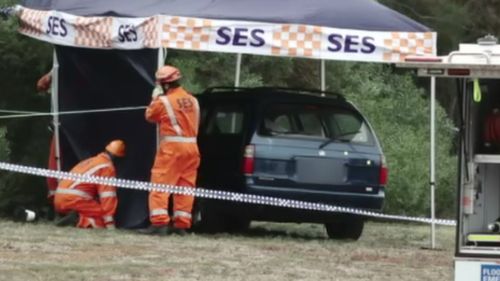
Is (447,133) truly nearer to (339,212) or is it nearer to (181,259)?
(339,212)

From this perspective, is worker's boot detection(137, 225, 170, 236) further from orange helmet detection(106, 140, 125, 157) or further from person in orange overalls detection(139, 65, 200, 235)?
orange helmet detection(106, 140, 125, 157)

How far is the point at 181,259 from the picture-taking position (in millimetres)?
12883

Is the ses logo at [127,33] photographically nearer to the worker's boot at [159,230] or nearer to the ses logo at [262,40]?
the ses logo at [262,40]

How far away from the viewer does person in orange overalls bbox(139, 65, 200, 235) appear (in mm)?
14836

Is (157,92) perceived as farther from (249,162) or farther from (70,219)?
(70,219)

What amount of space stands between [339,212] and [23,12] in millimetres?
4646

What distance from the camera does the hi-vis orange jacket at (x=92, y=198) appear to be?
15734mm

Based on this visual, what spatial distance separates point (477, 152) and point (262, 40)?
4.82m

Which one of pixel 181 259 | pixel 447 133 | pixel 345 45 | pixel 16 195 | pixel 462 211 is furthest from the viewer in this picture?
pixel 447 133

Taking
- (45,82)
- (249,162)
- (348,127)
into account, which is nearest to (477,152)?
(249,162)

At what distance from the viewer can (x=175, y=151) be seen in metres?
14.9

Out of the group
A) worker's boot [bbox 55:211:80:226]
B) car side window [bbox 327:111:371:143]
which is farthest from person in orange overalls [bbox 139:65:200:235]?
car side window [bbox 327:111:371:143]

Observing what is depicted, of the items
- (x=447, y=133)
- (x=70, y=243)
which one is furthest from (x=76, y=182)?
(x=447, y=133)

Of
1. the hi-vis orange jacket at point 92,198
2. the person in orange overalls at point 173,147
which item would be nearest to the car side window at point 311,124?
the person in orange overalls at point 173,147
